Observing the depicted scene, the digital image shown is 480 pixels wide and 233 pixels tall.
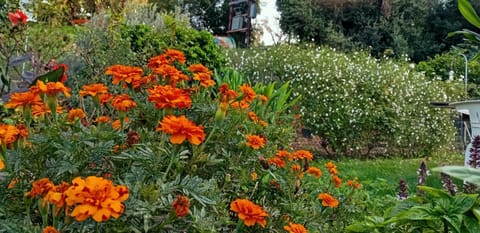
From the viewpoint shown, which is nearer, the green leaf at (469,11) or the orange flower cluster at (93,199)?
the orange flower cluster at (93,199)

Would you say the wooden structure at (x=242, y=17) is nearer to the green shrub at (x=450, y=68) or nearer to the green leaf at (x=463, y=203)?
the green shrub at (x=450, y=68)

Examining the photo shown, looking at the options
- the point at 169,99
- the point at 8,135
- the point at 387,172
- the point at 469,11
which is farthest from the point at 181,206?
the point at 387,172

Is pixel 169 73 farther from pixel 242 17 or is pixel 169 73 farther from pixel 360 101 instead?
pixel 242 17

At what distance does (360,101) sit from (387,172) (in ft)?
4.79

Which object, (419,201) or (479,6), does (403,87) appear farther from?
(479,6)

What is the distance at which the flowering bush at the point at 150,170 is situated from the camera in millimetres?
896

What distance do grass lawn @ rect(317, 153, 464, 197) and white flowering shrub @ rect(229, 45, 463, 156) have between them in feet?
0.98

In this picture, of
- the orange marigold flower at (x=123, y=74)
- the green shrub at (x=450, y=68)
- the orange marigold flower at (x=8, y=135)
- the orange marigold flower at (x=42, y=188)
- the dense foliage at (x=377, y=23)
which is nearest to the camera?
the orange marigold flower at (x=42, y=188)

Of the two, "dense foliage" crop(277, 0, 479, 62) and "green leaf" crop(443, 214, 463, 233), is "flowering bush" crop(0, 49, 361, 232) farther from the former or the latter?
"dense foliage" crop(277, 0, 479, 62)

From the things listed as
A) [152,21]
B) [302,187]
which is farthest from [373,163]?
[302,187]

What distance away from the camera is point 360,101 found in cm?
630

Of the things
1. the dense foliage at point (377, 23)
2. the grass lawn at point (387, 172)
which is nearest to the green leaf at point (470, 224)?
the grass lawn at point (387, 172)

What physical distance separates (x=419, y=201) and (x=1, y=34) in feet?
11.2

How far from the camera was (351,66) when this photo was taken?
642 cm
